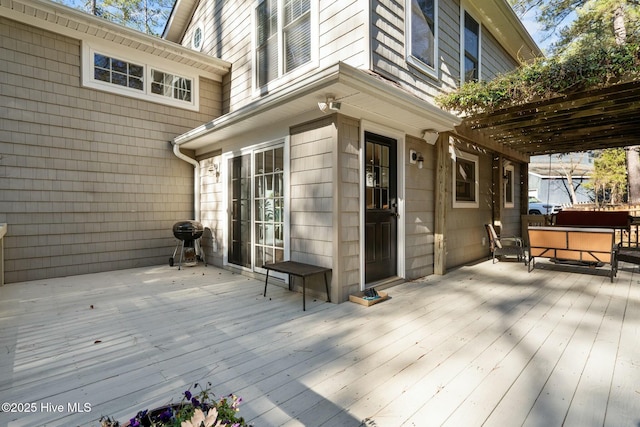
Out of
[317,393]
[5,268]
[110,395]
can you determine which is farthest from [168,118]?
[317,393]

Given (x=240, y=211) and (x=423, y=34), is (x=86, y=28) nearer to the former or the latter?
(x=240, y=211)

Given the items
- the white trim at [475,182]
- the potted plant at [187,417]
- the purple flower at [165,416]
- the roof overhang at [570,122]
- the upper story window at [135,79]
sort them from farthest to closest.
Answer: the white trim at [475,182] < the upper story window at [135,79] < the roof overhang at [570,122] < the purple flower at [165,416] < the potted plant at [187,417]

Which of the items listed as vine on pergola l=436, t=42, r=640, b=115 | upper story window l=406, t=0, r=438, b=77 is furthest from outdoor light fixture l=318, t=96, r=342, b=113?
vine on pergola l=436, t=42, r=640, b=115

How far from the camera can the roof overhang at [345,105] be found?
9.82 feet

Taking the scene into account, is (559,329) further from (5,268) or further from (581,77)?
(5,268)

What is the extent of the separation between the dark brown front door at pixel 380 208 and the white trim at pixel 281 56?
4.89 ft

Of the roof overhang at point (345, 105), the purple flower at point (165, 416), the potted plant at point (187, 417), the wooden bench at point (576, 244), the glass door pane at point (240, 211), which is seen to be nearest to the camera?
the potted plant at point (187, 417)

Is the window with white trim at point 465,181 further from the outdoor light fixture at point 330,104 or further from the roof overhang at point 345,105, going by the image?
the outdoor light fixture at point 330,104

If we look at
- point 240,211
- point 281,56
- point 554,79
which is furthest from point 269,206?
point 554,79

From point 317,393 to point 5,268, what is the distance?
216 inches

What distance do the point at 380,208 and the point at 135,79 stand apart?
5.19 metres

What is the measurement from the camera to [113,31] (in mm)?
5238

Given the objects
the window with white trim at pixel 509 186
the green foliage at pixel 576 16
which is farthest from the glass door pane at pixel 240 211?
the green foliage at pixel 576 16

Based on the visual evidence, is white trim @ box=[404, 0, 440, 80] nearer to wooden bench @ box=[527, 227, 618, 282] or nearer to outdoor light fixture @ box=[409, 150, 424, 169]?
outdoor light fixture @ box=[409, 150, 424, 169]
